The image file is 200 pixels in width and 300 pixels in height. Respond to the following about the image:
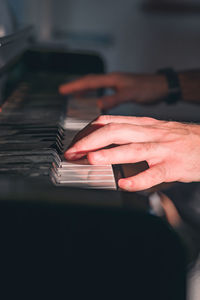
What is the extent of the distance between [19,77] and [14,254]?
95 cm

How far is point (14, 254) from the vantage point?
12.8 inches

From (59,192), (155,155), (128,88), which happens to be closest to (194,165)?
(155,155)

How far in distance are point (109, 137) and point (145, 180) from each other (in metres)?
0.09

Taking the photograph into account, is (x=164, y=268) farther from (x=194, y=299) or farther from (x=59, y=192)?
(x=194, y=299)

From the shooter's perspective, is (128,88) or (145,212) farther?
(128,88)

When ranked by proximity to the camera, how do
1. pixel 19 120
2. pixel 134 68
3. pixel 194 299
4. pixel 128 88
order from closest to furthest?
pixel 194 299 → pixel 19 120 → pixel 128 88 → pixel 134 68

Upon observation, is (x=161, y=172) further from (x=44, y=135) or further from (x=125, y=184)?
(x=44, y=135)

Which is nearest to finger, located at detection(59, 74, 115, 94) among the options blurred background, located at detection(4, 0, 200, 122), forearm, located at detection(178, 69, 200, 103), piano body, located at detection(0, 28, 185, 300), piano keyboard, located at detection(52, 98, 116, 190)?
forearm, located at detection(178, 69, 200, 103)

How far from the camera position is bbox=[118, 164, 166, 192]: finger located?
483 mm

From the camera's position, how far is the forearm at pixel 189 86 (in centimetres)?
124

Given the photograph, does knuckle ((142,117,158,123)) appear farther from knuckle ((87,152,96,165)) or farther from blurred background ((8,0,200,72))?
blurred background ((8,0,200,72))

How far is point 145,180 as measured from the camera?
20.0 inches

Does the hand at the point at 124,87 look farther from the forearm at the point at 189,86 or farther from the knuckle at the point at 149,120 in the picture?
the knuckle at the point at 149,120

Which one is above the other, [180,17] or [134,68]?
[180,17]
